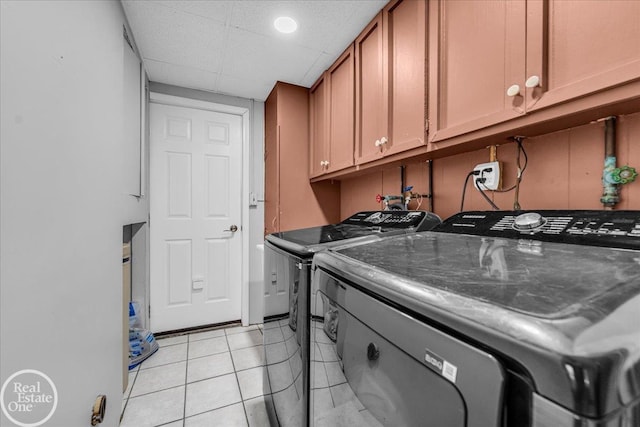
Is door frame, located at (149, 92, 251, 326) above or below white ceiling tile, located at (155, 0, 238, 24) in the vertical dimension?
below

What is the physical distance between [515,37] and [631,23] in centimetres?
28

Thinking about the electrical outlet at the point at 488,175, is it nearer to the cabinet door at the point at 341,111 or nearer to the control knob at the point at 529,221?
the control knob at the point at 529,221

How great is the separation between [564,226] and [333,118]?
1.60m

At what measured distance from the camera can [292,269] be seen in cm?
105

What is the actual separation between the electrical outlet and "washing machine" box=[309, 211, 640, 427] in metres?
0.36

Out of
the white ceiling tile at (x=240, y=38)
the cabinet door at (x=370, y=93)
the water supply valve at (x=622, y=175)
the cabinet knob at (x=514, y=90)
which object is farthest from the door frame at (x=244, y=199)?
the water supply valve at (x=622, y=175)

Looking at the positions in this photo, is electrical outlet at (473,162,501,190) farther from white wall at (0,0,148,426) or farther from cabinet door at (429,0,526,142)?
white wall at (0,0,148,426)

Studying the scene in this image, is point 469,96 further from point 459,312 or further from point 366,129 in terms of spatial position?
point 459,312

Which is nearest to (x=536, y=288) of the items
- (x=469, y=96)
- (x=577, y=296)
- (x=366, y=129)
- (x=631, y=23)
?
(x=577, y=296)

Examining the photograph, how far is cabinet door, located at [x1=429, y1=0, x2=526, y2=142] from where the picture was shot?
2.97ft

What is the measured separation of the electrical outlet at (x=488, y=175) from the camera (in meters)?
1.18

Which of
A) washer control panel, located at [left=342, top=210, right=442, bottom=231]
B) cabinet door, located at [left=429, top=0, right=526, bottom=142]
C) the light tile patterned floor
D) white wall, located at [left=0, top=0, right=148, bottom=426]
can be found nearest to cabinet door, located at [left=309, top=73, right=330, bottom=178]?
washer control panel, located at [left=342, top=210, right=442, bottom=231]

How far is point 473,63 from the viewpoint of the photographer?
3.41 ft

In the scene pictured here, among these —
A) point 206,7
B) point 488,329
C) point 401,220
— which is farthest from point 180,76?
point 488,329
